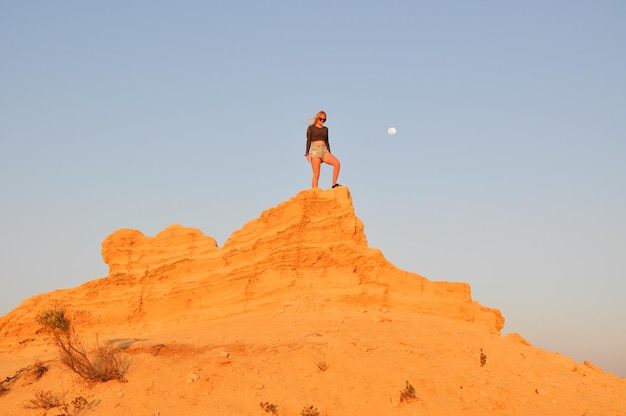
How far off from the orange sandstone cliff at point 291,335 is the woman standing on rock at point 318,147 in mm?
840

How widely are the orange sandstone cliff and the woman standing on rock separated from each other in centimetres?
84

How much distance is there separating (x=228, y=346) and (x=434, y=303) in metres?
5.62

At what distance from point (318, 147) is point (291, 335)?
19.1ft

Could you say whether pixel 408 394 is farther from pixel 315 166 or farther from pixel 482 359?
pixel 315 166

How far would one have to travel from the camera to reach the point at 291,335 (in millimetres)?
11883

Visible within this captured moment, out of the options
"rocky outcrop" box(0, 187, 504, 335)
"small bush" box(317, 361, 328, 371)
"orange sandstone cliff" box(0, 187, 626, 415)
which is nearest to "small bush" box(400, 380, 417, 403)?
"orange sandstone cliff" box(0, 187, 626, 415)

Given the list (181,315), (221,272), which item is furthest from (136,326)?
(221,272)

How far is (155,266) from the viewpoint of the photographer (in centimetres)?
1565

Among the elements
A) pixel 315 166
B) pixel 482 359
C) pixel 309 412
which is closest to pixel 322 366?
pixel 309 412

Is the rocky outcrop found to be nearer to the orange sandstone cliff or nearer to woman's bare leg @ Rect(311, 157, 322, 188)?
the orange sandstone cliff

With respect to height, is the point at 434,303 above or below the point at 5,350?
above

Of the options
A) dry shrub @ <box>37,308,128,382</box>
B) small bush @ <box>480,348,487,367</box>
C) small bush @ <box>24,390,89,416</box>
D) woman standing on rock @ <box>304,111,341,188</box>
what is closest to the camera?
small bush @ <box>24,390,89,416</box>

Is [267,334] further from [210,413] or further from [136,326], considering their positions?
[136,326]

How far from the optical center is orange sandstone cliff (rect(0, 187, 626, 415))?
395 inches
